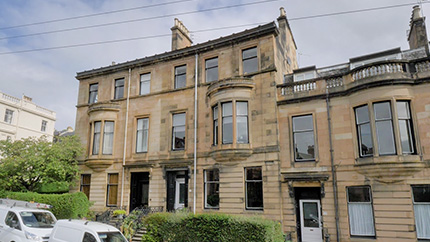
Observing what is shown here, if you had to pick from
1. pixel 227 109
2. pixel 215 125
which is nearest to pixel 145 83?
pixel 215 125

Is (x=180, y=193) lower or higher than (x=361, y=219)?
higher

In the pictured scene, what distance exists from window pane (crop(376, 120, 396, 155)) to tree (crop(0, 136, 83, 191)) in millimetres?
20550

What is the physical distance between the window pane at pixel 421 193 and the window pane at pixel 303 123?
222 inches

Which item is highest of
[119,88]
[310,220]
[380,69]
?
[119,88]

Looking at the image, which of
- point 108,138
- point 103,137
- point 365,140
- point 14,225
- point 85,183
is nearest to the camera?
point 14,225

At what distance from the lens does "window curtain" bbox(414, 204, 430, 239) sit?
42.3 feet

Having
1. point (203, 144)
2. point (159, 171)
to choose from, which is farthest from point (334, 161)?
point (159, 171)

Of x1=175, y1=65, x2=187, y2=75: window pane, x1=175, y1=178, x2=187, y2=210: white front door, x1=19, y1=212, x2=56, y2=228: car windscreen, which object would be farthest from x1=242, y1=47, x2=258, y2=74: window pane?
x1=19, y1=212, x2=56, y2=228: car windscreen

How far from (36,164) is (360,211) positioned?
69.5 ft

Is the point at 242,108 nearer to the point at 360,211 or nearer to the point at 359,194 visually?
the point at 359,194

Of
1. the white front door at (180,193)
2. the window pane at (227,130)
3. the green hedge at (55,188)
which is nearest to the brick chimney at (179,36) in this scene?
the window pane at (227,130)

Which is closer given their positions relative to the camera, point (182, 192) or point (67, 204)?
point (67, 204)

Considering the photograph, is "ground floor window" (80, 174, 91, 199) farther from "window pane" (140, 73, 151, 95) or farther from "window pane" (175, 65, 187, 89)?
"window pane" (175, 65, 187, 89)

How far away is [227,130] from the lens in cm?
1792
